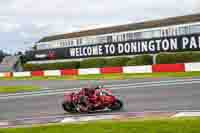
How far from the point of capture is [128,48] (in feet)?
136

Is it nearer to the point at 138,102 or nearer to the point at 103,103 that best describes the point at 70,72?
the point at 138,102

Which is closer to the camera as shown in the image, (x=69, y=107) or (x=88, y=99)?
(x=88, y=99)

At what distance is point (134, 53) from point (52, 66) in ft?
36.0

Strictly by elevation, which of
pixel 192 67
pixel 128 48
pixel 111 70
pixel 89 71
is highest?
pixel 128 48

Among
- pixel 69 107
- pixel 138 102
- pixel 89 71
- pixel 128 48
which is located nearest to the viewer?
pixel 69 107

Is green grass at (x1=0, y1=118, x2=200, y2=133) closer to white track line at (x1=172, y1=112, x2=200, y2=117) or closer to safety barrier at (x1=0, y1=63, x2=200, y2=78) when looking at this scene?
white track line at (x1=172, y1=112, x2=200, y2=117)

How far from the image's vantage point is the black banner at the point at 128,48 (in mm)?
36219

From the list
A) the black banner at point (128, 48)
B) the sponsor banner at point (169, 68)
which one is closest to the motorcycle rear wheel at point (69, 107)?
the sponsor banner at point (169, 68)

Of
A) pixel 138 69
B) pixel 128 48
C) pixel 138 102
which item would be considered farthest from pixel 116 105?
pixel 128 48

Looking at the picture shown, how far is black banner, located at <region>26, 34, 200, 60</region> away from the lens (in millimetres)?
36219

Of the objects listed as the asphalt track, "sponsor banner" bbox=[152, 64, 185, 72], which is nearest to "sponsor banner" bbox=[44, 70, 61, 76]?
"sponsor banner" bbox=[152, 64, 185, 72]

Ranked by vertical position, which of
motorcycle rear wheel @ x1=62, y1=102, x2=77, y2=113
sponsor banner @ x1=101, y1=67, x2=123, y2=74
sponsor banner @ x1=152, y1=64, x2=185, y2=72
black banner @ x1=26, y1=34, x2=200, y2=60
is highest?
black banner @ x1=26, y1=34, x2=200, y2=60

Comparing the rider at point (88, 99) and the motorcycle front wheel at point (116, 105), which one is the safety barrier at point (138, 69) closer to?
the motorcycle front wheel at point (116, 105)

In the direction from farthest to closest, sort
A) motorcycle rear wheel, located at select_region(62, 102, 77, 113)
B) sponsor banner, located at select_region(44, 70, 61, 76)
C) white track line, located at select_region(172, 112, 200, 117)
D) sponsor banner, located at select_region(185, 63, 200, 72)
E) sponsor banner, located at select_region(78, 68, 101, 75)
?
1. sponsor banner, located at select_region(44, 70, 61, 76)
2. sponsor banner, located at select_region(78, 68, 101, 75)
3. sponsor banner, located at select_region(185, 63, 200, 72)
4. motorcycle rear wheel, located at select_region(62, 102, 77, 113)
5. white track line, located at select_region(172, 112, 200, 117)
